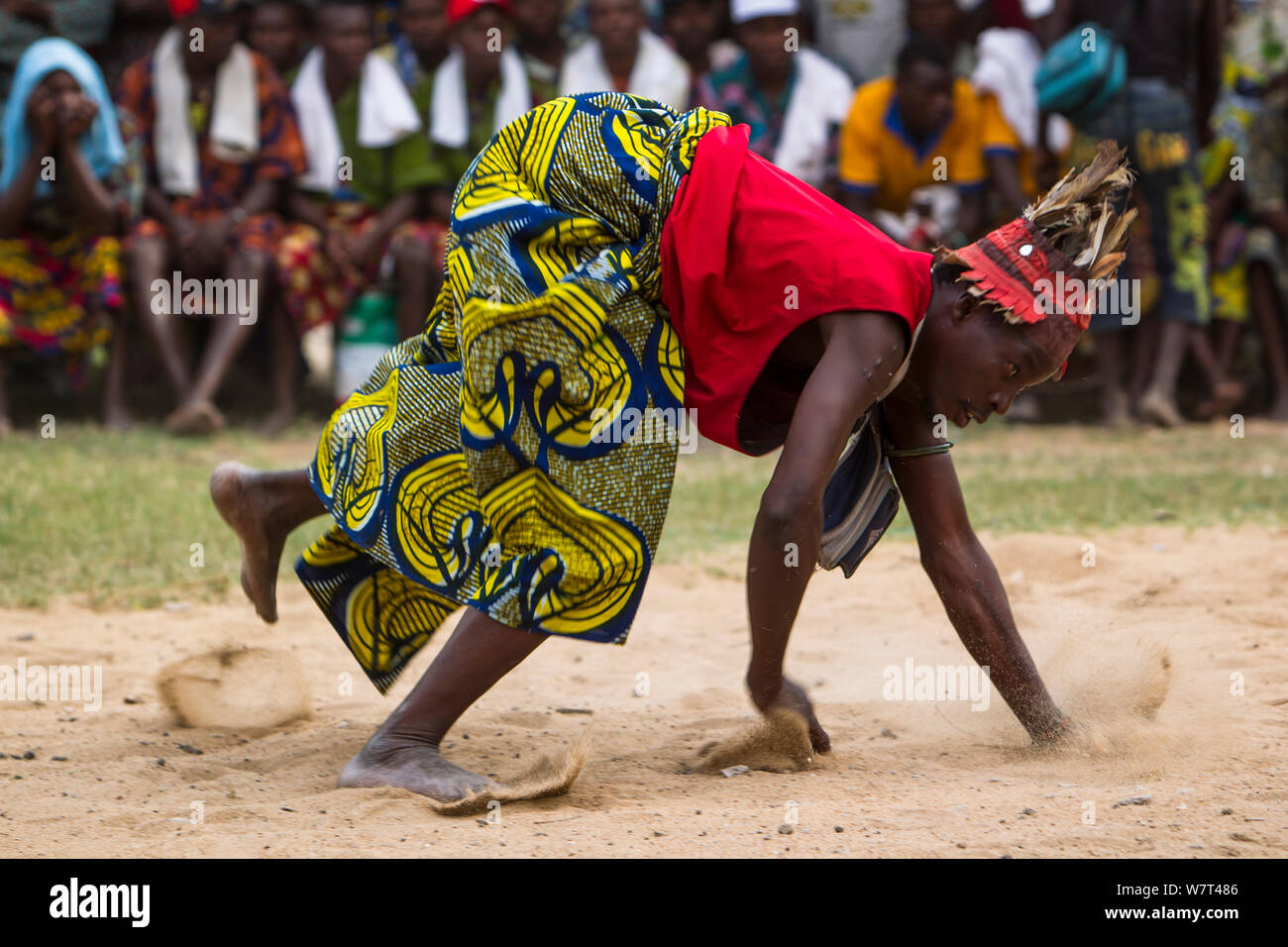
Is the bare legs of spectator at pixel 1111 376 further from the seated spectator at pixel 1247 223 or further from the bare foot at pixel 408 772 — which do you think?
the bare foot at pixel 408 772

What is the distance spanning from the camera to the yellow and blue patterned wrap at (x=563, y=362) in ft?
8.21

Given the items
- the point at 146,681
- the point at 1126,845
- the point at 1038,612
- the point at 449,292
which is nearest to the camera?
the point at 1126,845

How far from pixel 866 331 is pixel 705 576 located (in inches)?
91.0

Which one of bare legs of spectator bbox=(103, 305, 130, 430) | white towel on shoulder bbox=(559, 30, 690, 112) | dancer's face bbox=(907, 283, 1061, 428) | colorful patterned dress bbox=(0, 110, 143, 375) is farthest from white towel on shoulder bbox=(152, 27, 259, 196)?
dancer's face bbox=(907, 283, 1061, 428)

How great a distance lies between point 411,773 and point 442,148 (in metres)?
5.20

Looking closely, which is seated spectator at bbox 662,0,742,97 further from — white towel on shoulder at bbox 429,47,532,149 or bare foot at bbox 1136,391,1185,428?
bare foot at bbox 1136,391,1185,428


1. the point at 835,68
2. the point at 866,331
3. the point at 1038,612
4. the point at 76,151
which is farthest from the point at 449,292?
the point at 835,68

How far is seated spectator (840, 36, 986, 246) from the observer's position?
714 centimetres

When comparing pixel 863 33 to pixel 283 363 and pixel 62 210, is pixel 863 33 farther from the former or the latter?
pixel 62 210

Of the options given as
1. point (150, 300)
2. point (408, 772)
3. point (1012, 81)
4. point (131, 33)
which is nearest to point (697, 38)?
point (1012, 81)

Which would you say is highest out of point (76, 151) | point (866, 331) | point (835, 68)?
point (835, 68)

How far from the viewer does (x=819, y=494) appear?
7.80ft

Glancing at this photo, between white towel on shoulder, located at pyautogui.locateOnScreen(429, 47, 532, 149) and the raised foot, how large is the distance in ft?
16.5

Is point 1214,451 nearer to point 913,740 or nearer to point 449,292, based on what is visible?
point 913,740
